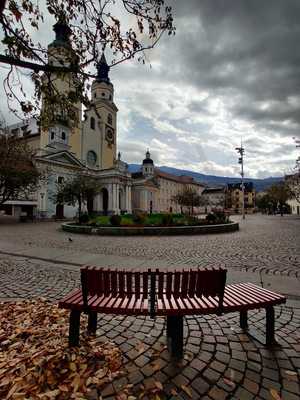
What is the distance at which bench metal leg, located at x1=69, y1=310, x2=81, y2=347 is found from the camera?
2.98 m

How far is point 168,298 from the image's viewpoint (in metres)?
2.95

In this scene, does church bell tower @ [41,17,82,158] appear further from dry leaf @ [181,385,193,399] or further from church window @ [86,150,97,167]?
church window @ [86,150,97,167]

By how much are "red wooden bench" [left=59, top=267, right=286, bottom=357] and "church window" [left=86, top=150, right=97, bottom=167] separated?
57.2 metres

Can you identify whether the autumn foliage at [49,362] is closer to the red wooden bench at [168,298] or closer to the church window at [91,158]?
the red wooden bench at [168,298]

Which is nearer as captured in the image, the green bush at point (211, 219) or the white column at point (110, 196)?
the green bush at point (211, 219)

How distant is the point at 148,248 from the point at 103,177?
46.3m

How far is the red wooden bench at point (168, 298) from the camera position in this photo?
8.96ft

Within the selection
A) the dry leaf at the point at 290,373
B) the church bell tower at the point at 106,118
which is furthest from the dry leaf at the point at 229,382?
the church bell tower at the point at 106,118

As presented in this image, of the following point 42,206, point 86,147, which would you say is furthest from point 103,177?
point 42,206

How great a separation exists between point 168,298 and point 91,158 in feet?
194

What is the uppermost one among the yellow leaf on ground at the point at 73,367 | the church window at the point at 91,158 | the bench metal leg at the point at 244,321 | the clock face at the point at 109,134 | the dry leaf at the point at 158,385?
the clock face at the point at 109,134

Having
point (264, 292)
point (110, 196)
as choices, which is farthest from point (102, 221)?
point (110, 196)

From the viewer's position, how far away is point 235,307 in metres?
2.82

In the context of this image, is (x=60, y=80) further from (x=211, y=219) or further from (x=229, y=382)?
(x=211, y=219)
